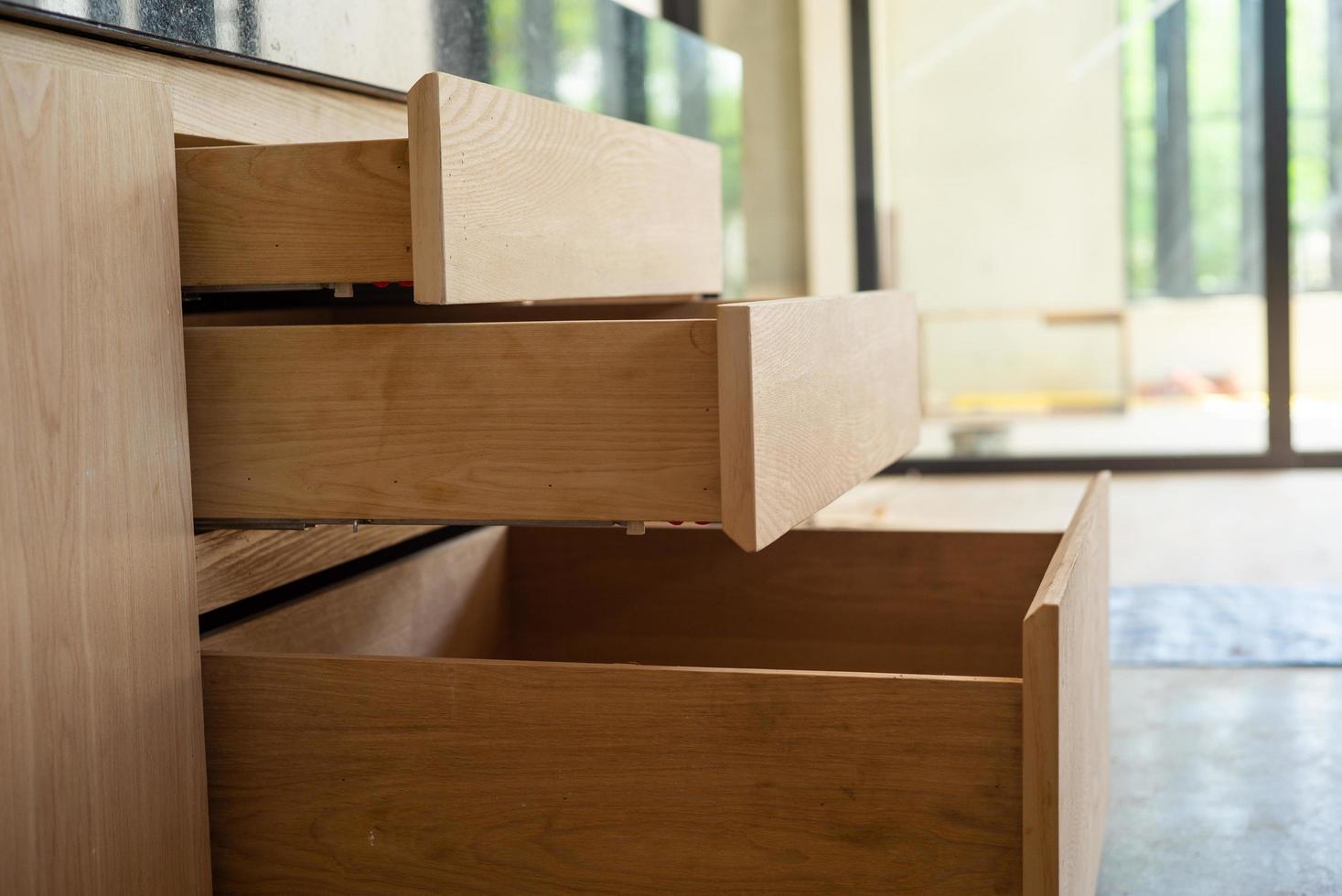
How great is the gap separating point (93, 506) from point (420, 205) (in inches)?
12.2

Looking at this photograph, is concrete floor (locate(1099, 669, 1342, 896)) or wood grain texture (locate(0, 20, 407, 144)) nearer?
wood grain texture (locate(0, 20, 407, 144))

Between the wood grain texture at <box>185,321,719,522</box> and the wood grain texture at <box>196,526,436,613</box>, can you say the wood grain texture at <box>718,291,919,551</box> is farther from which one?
the wood grain texture at <box>196,526,436,613</box>

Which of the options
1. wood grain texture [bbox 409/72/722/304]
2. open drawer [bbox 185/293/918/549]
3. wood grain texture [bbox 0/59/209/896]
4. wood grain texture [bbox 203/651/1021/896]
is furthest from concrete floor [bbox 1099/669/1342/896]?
wood grain texture [bbox 0/59/209/896]

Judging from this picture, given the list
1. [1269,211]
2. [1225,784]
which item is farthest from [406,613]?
[1269,211]

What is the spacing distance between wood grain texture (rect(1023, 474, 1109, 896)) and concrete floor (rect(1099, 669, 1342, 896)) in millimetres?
213

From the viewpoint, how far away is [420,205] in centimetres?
103

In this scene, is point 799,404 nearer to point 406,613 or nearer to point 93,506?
point 93,506

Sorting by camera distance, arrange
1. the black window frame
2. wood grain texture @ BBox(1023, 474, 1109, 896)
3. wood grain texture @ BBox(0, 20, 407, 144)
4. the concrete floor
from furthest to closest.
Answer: the black window frame, the concrete floor, wood grain texture @ BBox(0, 20, 407, 144), wood grain texture @ BBox(1023, 474, 1109, 896)

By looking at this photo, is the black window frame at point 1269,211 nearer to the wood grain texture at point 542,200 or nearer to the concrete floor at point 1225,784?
the concrete floor at point 1225,784

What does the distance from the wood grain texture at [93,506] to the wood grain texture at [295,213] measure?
30 mm

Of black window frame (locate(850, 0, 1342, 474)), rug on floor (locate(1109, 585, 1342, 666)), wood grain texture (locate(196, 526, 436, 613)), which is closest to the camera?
wood grain texture (locate(196, 526, 436, 613))

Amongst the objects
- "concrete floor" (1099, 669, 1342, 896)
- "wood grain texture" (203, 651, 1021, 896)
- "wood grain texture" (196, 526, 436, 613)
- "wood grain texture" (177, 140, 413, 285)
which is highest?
"wood grain texture" (177, 140, 413, 285)

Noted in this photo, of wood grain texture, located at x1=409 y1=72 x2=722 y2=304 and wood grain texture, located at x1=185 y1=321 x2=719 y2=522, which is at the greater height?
wood grain texture, located at x1=409 y1=72 x2=722 y2=304

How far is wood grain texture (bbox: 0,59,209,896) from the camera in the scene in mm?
963
